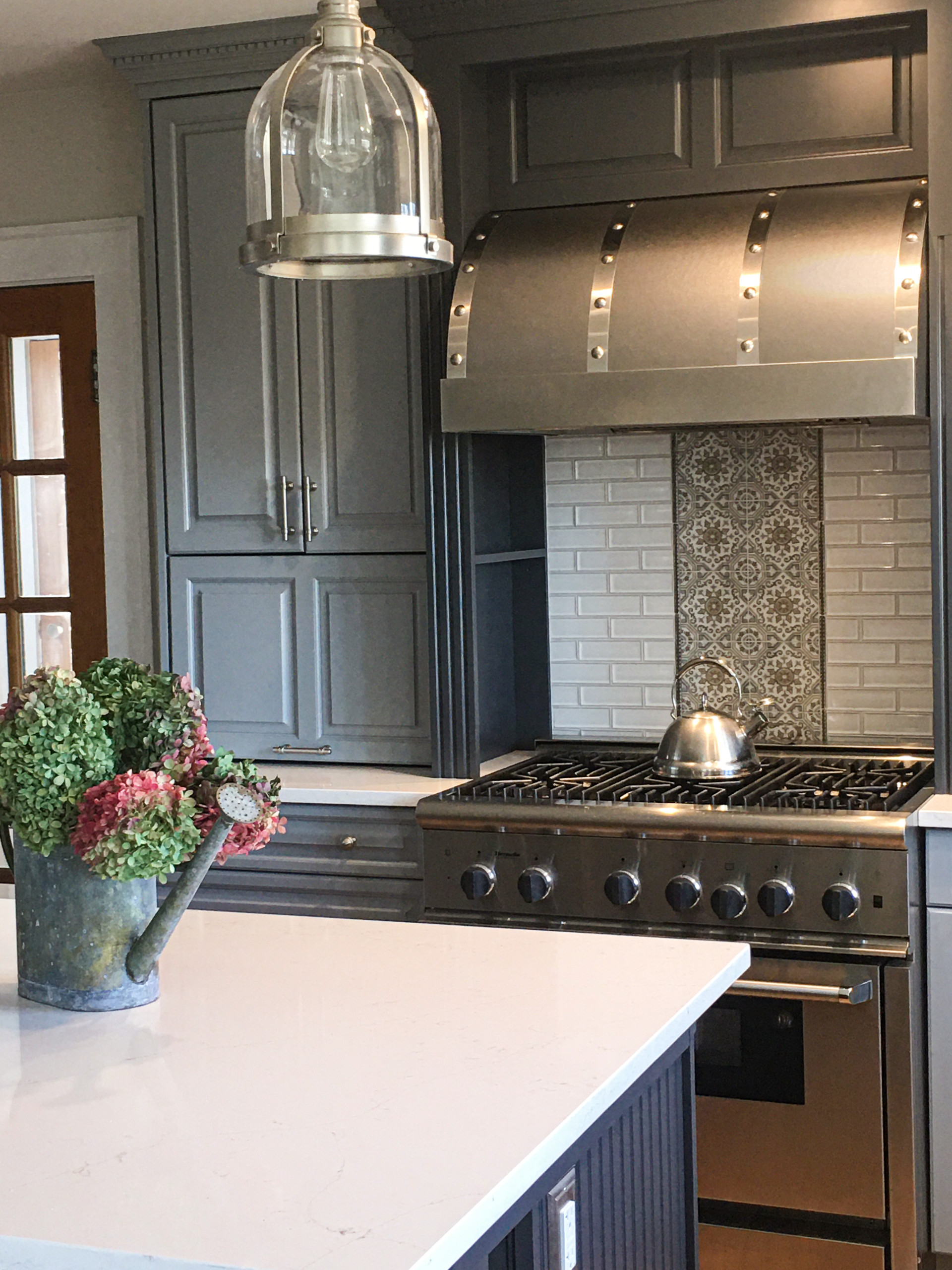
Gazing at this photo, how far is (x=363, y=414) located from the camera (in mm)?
3764

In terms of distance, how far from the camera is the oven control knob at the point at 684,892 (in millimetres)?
3145

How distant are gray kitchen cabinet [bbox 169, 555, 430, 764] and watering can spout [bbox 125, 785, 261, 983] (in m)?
1.93

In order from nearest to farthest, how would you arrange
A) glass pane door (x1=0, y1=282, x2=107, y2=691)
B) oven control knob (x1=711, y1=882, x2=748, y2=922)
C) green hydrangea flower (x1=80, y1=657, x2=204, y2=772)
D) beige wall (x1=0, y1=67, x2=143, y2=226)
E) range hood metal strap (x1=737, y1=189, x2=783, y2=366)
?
1. green hydrangea flower (x1=80, y1=657, x2=204, y2=772)
2. oven control knob (x1=711, y1=882, x2=748, y2=922)
3. range hood metal strap (x1=737, y1=189, x2=783, y2=366)
4. beige wall (x1=0, y1=67, x2=143, y2=226)
5. glass pane door (x1=0, y1=282, x2=107, y2=691)

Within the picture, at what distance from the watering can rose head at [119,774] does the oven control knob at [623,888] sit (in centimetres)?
143

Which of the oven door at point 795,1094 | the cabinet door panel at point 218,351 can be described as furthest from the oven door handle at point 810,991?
the cabinet door panel at point 218,351

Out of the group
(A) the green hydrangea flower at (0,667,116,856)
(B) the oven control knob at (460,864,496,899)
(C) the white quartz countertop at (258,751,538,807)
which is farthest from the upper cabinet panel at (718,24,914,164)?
(A) the green hydrangea flower at (0,667,116,856)

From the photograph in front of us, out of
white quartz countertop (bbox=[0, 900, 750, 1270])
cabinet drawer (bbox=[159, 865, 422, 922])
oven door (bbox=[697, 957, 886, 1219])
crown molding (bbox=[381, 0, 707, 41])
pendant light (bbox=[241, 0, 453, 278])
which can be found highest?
crown molding (bbox=[381, 0, 707, 41])

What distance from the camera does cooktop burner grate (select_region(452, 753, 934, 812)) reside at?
10.5ft

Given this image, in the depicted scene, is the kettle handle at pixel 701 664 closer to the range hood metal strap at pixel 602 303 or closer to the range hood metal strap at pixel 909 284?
the range hood metal strap at pixel 602 303

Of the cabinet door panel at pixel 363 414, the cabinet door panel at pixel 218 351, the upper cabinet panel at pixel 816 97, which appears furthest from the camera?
the cabinet door panel at pixel 218 351

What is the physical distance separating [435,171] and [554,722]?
2525 mm

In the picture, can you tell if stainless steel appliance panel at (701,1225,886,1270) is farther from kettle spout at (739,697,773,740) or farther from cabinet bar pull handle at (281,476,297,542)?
cabinet bar pull handle at (281,476,297,542)

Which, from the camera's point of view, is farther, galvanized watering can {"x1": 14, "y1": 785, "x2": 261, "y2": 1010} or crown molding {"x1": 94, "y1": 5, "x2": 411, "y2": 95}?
crown molding {"x1": 94, "y1": 5, "x2": 411, "y2": 95}

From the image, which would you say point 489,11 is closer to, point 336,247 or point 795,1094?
point 336,247
